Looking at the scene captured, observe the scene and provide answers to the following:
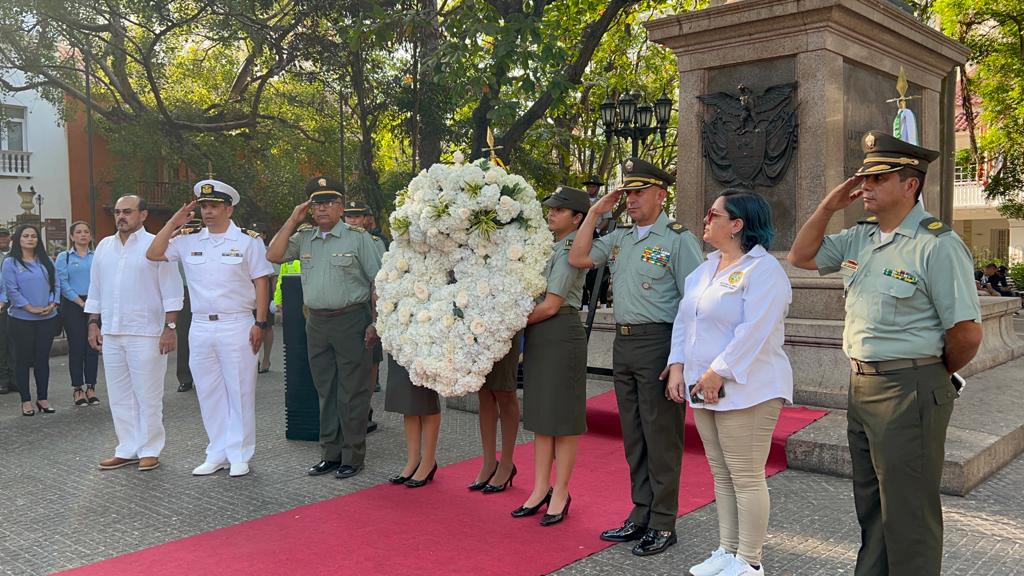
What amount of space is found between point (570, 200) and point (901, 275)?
2122mm

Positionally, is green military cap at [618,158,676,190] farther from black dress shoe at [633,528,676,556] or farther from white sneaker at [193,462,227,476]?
white sneaker at [193,462,227,476]

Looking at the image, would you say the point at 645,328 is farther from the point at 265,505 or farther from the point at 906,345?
the point at 265,505

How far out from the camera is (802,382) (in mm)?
7184

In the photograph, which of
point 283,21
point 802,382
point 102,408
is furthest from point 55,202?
point 802,382

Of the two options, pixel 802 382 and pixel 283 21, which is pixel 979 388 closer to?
pixel 802 382

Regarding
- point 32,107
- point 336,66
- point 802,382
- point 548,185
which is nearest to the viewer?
point 802,382

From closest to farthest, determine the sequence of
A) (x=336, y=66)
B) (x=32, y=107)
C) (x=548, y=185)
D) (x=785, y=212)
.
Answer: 1. (x=785, y=212)
2. (x=336, y=66)
3. (x=548, y=185)
4. (x=32, y=107)

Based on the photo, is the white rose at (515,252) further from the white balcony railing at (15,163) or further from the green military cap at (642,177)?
the white balcony railing at (15,163)

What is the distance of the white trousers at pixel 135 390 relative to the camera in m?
6.32

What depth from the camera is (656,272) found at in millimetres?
4488

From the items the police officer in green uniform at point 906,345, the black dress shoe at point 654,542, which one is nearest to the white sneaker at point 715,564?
the black dress shoe at point 654,542

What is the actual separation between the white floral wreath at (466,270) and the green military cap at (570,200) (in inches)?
8.5

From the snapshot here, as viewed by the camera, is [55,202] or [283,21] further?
[55,202]

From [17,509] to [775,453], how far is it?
5.09 m
